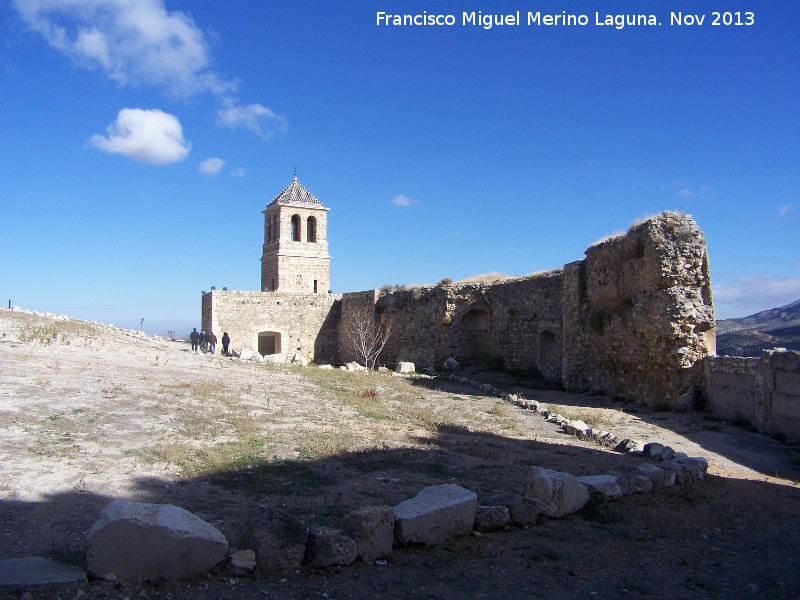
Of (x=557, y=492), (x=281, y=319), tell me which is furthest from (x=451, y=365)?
(x=557, y=492)

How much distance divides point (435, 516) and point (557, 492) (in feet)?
5.09

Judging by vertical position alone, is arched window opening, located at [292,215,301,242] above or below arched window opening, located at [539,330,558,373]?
above

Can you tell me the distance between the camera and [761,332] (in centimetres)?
2634

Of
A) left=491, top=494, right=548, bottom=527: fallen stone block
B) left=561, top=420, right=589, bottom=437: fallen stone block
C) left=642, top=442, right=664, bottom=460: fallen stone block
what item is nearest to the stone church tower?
left=561, top=420, right=589, bottom=437: fallen stone block

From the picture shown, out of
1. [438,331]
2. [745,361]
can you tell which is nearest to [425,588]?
[745,361]

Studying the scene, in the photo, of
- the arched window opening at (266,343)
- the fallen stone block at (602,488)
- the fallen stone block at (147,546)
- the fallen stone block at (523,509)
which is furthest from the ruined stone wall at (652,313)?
the arched window opening at (266,343)

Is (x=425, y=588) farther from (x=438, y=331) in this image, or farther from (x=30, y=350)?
(x=438, y=331)

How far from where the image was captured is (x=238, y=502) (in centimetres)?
572

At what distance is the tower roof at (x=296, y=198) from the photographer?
31.7 meters

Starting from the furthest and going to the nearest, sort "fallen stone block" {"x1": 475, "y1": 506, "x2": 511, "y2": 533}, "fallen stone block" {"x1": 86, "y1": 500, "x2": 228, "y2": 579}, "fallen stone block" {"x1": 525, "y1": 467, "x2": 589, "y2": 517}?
"fallen stone block" {"x1": 525, "y1": 467, "x2": 589, "y2": 517} → "fallen stone block" {"x1": 475, "y1": 506, "x2": 511, "y2": 533} → "fallen stone block" {"x1": 86, "y1": 500, "x2": 228, "y2": 579}

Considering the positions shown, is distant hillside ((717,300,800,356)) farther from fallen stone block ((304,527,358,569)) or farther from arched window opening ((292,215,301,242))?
arched window opening ((292,215,301,242))

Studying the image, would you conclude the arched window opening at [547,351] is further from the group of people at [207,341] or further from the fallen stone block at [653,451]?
the group of people at [207,341]

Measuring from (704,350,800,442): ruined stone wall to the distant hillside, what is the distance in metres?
5.47

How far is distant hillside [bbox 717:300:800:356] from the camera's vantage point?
62.9 ft
